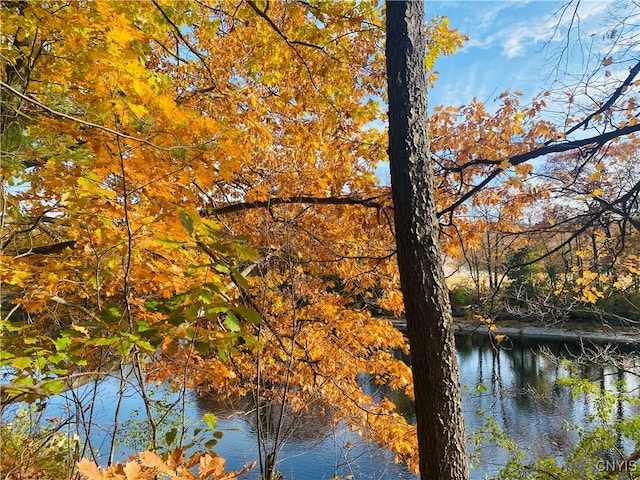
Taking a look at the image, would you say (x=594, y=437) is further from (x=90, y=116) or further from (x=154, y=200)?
(x=90, y=116)

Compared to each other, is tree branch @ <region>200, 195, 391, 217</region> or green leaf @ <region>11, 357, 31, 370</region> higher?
tree branch @ <region>200, 195, 391, 217</region>

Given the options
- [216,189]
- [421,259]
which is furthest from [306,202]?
[421,259]

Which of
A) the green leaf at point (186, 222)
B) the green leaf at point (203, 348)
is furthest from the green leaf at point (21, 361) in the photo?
the green leaf at point (186, 222)

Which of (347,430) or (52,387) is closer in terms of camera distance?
(52,387)

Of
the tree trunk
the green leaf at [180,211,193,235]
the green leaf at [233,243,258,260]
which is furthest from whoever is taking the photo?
the tree trunk

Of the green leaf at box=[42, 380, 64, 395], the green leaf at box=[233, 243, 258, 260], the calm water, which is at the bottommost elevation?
the calm water

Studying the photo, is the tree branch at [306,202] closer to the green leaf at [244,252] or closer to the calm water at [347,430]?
the green leaf at [244,252]

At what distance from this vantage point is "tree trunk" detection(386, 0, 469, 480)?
2072 mm

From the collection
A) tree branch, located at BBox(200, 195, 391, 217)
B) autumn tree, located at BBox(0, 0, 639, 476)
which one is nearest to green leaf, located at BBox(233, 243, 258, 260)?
autumn tree, located at BBox(0, 0, 639, 476)

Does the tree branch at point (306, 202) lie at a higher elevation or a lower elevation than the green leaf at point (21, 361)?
higher

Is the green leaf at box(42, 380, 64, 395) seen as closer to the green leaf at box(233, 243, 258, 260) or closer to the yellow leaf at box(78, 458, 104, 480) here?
the yellow leaf at box(78, 458, 104, 480)

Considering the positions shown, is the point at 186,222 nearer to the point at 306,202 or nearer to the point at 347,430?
the point at 306,202

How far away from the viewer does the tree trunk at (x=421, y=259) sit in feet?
6.80

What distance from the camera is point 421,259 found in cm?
217
